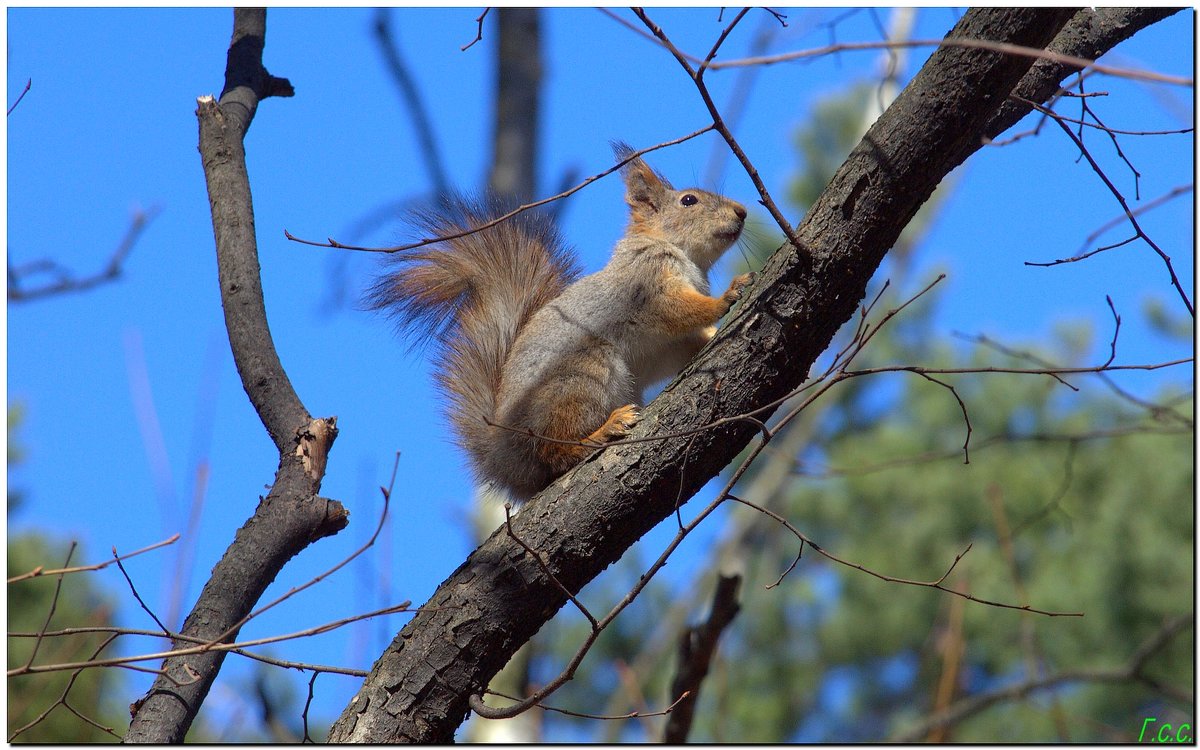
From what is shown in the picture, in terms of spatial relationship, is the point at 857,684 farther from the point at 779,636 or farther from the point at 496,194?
the point at 496,194

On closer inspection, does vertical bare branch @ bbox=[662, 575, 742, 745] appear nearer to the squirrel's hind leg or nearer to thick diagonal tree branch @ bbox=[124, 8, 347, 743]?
the squirrel's hind leg

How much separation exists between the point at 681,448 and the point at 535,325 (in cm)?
98

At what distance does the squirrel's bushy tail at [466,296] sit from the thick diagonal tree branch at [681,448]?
33.9 inches

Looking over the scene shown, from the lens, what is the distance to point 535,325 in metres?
3.12

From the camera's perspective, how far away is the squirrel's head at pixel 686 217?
357 cm

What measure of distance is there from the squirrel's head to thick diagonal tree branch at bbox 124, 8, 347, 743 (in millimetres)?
1237

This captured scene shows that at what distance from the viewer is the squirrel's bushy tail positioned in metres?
3.14

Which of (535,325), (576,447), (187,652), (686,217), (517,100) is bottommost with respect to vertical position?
(187,652)

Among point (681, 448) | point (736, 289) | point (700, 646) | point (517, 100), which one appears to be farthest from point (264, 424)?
point (517, 100)

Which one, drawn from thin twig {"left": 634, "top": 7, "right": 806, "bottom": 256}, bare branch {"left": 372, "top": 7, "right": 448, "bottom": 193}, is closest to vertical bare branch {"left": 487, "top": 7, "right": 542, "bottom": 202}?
bare branch {"left": 372, "top": 7, "right": 448, "bottom": 193}

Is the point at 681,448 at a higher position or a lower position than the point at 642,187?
lower

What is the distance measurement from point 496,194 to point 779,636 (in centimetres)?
1235

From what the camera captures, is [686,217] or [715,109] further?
[686,217]

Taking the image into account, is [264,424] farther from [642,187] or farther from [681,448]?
[642,187]
